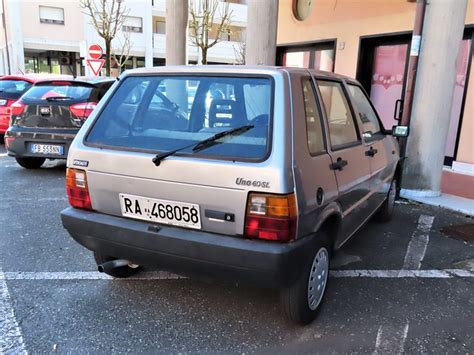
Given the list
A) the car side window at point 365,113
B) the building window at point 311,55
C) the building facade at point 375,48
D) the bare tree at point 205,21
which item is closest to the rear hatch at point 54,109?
the car side window at point 365,113

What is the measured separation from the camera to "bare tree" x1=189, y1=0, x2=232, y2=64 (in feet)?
62.7

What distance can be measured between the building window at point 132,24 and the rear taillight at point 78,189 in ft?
96.0

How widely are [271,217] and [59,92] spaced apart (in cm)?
523

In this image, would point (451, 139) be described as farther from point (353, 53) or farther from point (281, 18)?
point (281, 18)

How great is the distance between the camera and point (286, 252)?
2332 mm

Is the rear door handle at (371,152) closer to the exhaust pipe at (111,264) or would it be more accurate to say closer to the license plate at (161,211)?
the license plate at (161,211)

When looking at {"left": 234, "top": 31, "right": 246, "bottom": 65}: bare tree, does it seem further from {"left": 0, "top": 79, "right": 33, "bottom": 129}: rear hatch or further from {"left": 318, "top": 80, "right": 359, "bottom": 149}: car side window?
{"left": 318, "top": 80, "right": 359, "bottom": 149}: car side window

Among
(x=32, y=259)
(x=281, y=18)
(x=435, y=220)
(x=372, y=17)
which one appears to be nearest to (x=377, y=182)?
(x=435, y=220)

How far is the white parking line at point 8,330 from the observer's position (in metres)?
2.51

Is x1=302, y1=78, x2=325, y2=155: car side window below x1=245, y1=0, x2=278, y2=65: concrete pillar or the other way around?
below

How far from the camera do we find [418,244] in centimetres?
439

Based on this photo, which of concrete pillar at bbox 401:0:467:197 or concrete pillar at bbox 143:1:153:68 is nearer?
concrete pillar at bbox 401:0:467:197

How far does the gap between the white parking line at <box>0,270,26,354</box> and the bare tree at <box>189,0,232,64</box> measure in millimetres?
15642

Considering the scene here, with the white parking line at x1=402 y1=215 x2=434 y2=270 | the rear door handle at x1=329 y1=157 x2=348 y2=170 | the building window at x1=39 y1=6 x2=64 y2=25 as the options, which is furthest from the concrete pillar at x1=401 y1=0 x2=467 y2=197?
the building window at x1=39 y1=6 x2=64 y2=25
